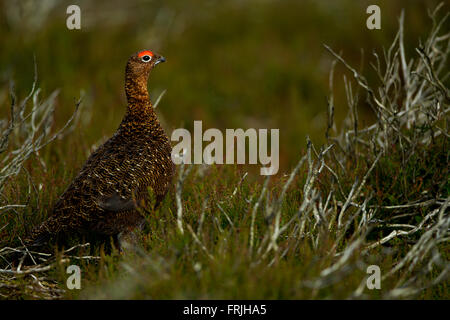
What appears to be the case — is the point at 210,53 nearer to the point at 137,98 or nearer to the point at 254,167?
the point at 254,167

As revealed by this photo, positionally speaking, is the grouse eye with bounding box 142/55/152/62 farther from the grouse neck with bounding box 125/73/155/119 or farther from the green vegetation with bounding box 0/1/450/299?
the green vegetation with bounding box 0/1/450/299

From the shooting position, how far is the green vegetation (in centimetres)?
275

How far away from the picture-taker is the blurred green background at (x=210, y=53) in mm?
7074

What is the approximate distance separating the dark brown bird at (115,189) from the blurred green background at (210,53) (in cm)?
211

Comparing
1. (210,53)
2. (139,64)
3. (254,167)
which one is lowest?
(254,167)

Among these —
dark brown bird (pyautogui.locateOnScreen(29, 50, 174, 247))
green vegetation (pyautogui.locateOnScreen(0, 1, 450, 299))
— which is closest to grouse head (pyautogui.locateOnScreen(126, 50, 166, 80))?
dark brown bird (pyautogui.locateOnScreen(29, 50, 174, 247))

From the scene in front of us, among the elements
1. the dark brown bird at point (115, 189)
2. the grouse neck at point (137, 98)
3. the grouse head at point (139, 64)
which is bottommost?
the dark brown bird at point (115, 189)

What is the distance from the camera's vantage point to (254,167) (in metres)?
5.58

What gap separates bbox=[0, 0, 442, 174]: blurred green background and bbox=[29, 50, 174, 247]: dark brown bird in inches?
83.1

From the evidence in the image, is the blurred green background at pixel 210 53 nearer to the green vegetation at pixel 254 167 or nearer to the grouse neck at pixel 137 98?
the green vegetation at pixel 254 167

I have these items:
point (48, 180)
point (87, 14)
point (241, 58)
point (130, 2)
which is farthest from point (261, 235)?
point (130, 2)

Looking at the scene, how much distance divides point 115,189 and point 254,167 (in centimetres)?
250

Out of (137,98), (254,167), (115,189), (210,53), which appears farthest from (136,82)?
(210,53)

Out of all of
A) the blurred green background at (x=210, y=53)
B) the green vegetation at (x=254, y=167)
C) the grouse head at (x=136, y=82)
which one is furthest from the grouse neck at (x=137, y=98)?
the blurred green background at (x=210, y=53)
